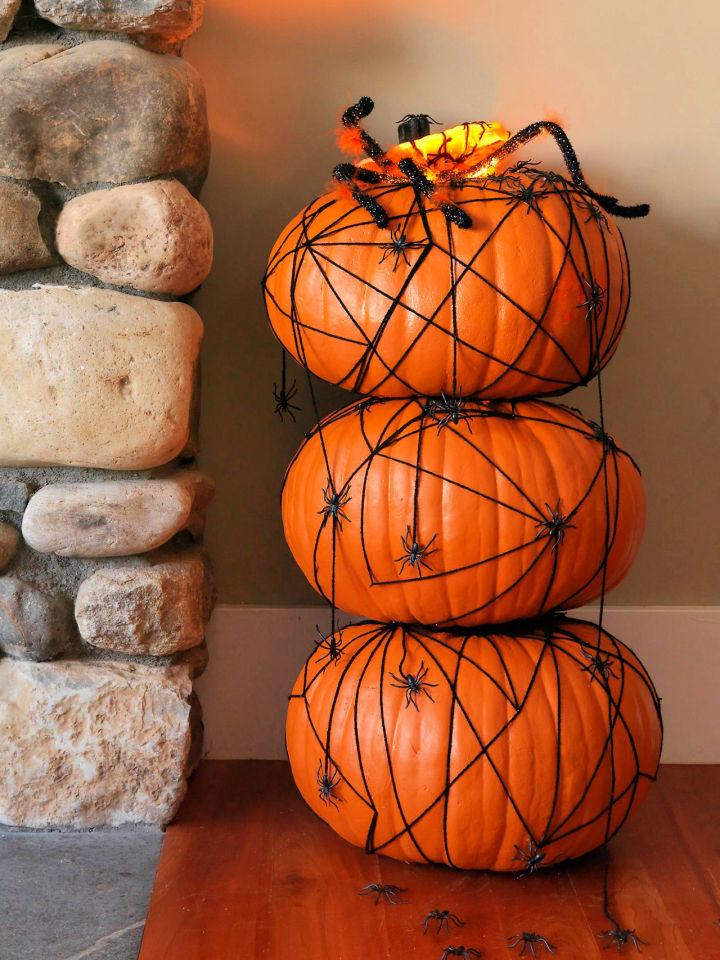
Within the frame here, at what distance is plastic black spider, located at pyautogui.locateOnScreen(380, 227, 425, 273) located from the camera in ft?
3.55

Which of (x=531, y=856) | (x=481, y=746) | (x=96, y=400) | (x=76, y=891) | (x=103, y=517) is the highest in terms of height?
(x=96, y=400)

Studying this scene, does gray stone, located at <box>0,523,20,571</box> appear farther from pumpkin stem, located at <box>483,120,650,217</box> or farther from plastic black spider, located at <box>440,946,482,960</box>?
pumpkin stem, located at <box>483,120,650,217</box>

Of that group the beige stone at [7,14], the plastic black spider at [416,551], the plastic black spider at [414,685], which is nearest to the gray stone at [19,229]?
the beige stone at [7,14]

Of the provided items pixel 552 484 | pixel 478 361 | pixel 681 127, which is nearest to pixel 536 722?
pixel 552 484

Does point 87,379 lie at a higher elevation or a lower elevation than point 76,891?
higher

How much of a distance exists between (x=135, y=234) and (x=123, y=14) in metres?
0.26

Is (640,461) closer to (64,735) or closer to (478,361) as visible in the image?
(478,361)

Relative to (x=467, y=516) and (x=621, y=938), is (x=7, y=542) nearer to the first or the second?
(x=467, y=516)

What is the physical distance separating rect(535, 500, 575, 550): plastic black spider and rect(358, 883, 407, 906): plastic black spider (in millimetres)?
450

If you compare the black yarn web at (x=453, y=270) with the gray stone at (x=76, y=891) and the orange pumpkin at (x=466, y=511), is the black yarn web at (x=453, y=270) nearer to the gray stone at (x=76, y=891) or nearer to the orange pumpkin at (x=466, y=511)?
the orange pumpkin at (x=466, y=511)

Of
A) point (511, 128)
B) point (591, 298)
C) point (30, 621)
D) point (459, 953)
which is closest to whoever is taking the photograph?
point (459, 953)

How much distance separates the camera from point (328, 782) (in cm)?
114

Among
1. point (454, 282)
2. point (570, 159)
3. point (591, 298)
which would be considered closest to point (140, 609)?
point (454, 282)

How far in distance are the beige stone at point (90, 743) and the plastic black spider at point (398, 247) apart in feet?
2.02
